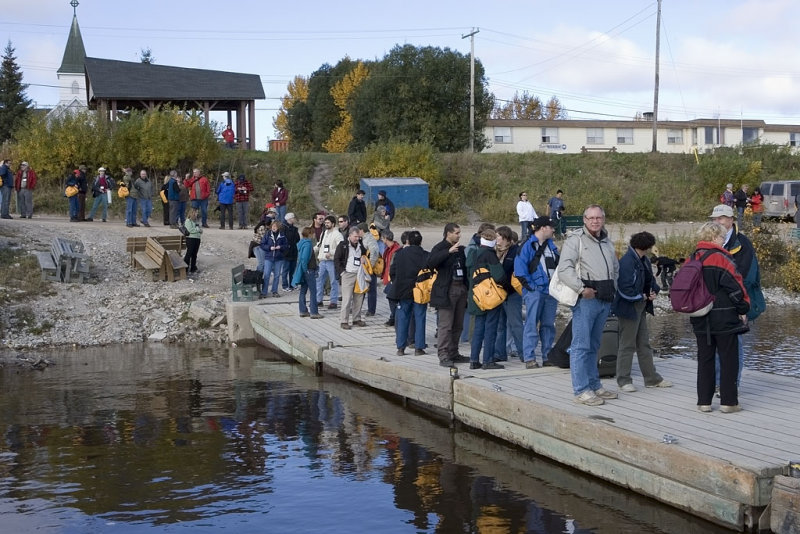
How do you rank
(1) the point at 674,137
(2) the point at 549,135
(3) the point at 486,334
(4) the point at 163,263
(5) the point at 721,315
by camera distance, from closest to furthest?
(5) the point at 721,315
(3) the point at 486,334
(4) the point at 163,263
(2) the point at 549,135
(1) the point at 674,137

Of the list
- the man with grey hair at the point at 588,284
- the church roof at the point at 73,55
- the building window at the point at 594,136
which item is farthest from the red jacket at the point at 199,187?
the church roof at the point at 73,55

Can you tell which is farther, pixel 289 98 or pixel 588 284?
pixel 289 98

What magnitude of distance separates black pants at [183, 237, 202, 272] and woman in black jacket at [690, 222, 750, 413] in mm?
14805

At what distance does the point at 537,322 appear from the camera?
455 inches

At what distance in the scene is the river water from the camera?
310 inches

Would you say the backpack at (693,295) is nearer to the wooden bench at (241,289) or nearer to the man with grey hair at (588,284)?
the man with grey hair at (588,284)

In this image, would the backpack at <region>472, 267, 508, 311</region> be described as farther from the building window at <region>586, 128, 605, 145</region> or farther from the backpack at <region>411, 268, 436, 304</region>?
the building window at <region>586, 128, 605, 145</region>

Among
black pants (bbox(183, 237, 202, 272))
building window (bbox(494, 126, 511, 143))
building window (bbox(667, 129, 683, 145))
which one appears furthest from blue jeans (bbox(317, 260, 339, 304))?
building window (bbox(667, 129, 683, 145))

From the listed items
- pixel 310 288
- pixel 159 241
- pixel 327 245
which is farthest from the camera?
pixel 159 241

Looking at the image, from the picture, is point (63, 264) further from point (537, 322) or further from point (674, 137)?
point (674, 137)

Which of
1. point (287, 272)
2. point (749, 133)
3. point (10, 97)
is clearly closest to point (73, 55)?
point (10, 97)

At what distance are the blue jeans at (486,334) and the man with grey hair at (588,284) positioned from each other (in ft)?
6.74

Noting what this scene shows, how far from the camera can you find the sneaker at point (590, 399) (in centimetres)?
912

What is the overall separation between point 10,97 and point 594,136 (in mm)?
39700
